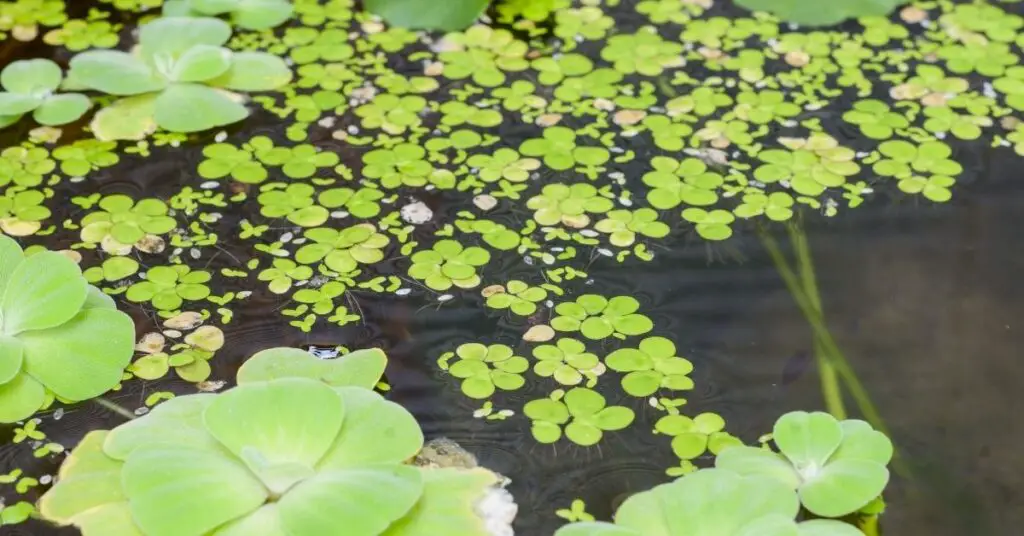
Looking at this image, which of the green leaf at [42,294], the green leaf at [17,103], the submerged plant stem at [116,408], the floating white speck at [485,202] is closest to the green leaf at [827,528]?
the floating white speck at [485,202]

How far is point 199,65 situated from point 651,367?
3.15 feet

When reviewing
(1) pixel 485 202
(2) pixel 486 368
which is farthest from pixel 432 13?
(2) pixel 486 368

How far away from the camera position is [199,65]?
1812mm

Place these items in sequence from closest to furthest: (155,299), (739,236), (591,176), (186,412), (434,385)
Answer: (186,412) < (434,385) < (155,299) < (739,236) < (591,176)

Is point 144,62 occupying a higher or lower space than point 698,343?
higher

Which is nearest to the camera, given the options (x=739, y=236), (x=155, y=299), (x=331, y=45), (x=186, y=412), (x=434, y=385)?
(x=186, y=412)

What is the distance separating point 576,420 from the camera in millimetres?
1300

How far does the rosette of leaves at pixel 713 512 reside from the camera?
1112 mm

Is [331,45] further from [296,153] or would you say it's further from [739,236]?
[739,236]

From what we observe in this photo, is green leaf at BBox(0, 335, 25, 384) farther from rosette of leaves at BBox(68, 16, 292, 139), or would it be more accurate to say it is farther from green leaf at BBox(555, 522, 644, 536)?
green leaf at BBox(555, 522, 644, 536)

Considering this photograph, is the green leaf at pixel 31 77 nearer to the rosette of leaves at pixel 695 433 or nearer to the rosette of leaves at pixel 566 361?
the rosette of leaves at pixel 566 361

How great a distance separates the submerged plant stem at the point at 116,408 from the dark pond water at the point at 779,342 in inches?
0.4

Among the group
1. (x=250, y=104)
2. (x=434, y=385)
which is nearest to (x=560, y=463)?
(x=434, y=385)

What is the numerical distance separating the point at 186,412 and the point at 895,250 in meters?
1.01
